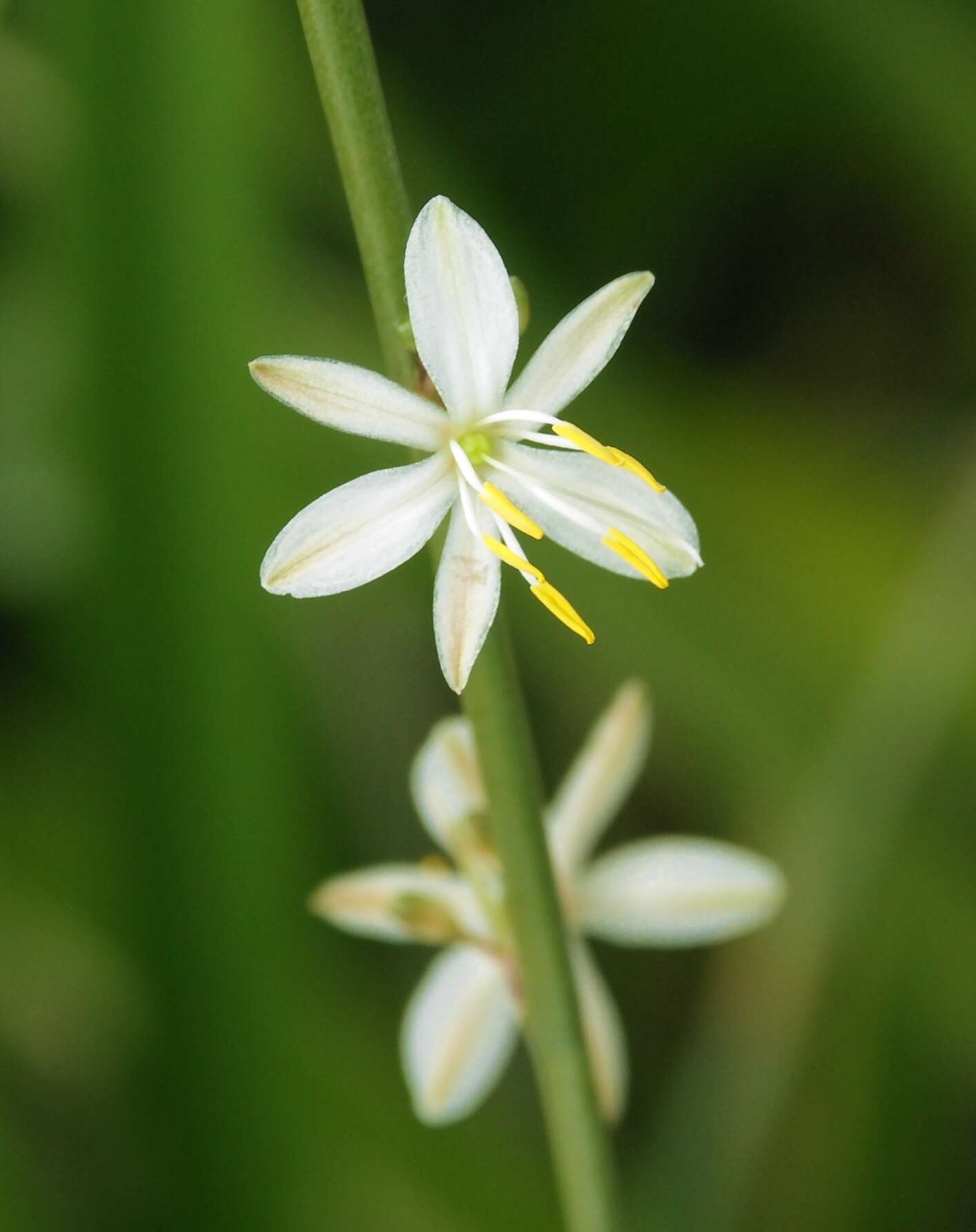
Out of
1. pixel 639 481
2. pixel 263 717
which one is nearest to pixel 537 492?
pixel 639 481

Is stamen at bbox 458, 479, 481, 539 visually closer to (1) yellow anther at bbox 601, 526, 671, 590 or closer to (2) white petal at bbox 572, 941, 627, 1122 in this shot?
(1) yellow anther at bbox 601, 526, 671, 590

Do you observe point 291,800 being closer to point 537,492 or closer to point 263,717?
point 263,717

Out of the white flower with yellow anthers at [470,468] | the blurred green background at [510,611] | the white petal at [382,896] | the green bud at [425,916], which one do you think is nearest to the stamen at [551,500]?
the white flower with yellow anthers at [470,468]

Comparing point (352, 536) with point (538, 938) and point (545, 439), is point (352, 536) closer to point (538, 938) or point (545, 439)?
point (545, 439)

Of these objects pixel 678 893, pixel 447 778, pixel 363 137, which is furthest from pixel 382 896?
pixel 363 137

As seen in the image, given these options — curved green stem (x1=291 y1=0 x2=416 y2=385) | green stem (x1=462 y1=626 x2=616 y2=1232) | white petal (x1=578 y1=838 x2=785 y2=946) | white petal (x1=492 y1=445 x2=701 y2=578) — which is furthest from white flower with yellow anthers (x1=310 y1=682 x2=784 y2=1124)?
curved green stem (x1=291 y1=0 x2=416 y2=385)
